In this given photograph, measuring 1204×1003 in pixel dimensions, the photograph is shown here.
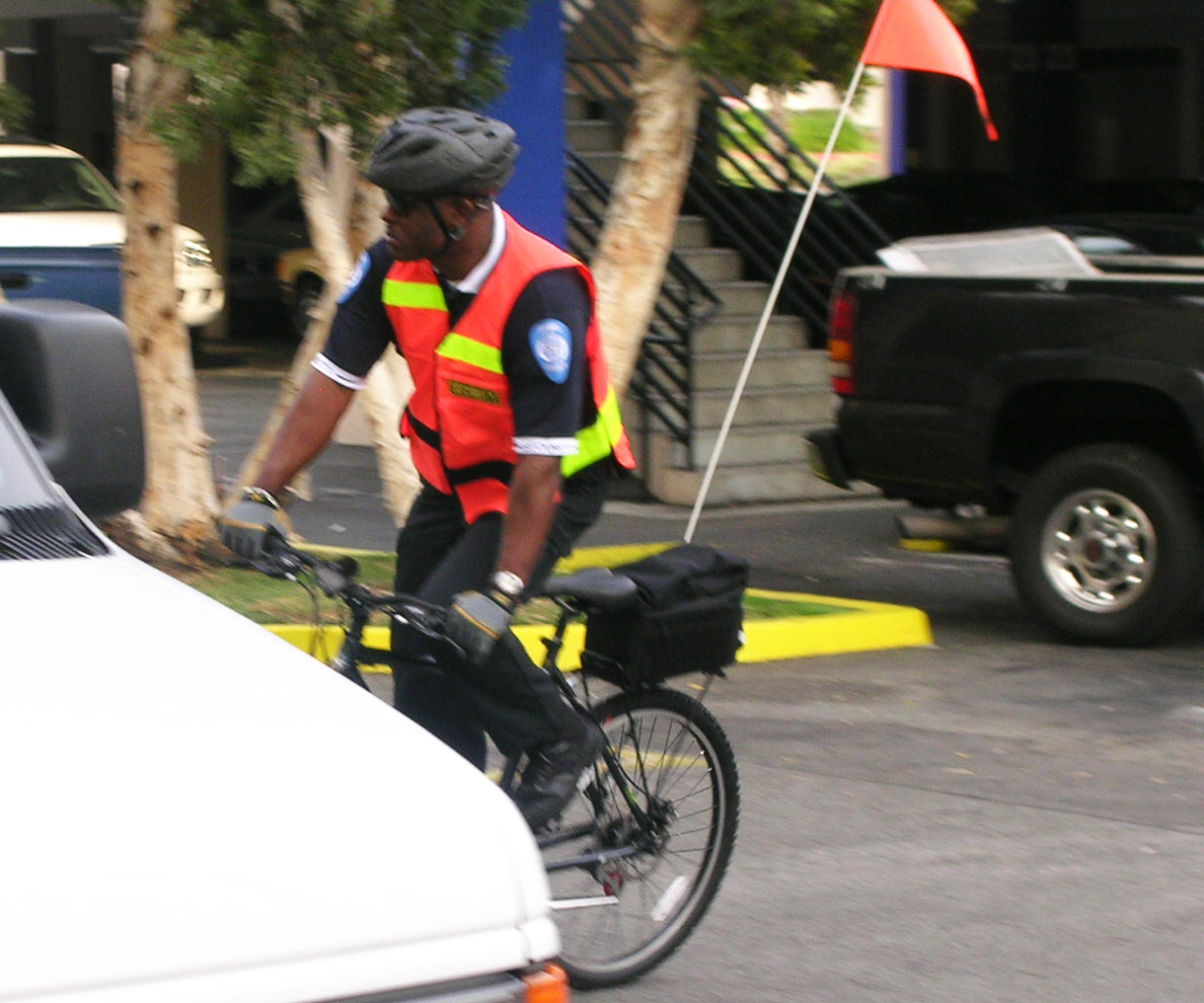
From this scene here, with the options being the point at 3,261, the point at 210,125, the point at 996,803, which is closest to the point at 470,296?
the point at 996,803

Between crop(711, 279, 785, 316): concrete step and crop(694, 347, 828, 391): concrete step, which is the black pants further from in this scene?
crop(711, 279, 785, 316): concrete step

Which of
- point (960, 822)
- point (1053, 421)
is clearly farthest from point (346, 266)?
point (960, 822)

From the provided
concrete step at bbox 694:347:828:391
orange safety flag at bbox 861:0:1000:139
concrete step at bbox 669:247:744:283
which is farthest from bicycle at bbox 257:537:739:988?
concrete step at bbox 669:247:744:283

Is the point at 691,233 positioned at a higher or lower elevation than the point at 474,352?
lower

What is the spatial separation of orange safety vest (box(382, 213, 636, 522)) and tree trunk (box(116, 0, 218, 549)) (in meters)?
4.58

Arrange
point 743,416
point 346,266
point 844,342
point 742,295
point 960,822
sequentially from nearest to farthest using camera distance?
point 960,822, point 346,266, point 844,342, point 743,416, point 742,295

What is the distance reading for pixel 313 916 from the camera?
85.4 inches

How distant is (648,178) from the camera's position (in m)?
8.87

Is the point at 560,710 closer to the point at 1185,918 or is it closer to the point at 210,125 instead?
the point at 1185,918

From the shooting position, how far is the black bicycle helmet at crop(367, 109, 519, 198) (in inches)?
152

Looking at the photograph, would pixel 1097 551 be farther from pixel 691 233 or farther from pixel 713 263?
pixel 691 233

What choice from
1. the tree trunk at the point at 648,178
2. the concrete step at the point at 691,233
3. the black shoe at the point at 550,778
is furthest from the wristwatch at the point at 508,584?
the concrete step at the point at 691,233

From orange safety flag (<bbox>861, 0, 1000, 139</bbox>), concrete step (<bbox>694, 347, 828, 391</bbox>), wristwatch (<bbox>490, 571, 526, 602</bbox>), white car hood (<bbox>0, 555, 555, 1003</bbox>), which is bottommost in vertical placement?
concrete step (<bbox>694, 347, 828, 391</bbox>)

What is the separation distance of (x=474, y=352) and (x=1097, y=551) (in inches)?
191
